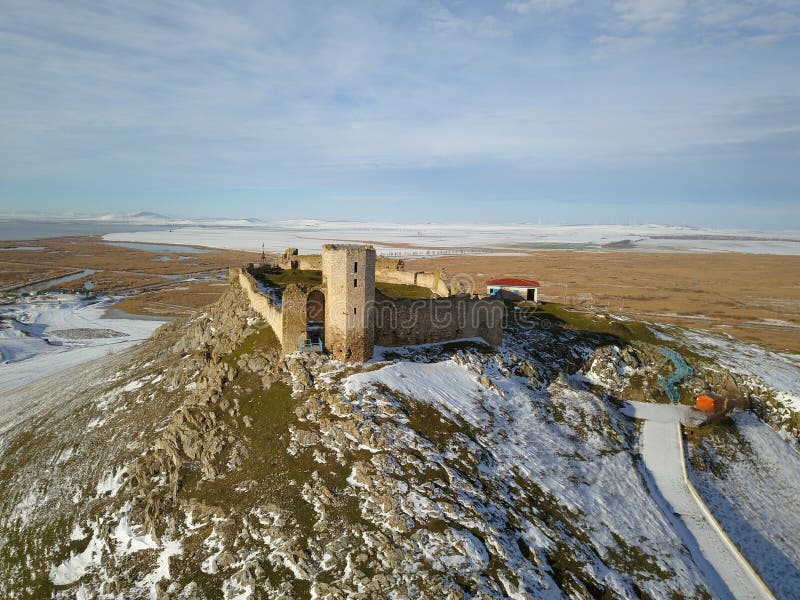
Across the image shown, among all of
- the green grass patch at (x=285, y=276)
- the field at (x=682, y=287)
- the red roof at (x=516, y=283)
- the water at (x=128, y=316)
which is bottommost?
the water at (x=128, y=316)

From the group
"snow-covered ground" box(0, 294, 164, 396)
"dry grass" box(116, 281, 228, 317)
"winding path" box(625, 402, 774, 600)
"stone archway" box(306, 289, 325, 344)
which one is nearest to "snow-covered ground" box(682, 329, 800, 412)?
"winding path" box(625, 402, 774, 600)

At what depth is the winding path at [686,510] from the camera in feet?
62.8

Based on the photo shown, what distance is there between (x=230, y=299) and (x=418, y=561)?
3148 centimetres

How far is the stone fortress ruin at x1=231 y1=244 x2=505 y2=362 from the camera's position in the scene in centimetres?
2647

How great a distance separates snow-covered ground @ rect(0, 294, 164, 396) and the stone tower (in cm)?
3274

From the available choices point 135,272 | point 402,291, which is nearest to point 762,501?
point 402,291

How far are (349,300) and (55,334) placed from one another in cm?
5131

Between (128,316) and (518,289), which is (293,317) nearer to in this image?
(518,289)

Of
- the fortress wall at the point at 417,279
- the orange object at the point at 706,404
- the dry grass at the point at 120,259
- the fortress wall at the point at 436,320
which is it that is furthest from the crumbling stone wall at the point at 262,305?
the dry grass at the point at 120,259

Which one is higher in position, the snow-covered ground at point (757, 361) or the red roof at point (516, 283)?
the red roof at point (516, 283)

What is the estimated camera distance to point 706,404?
33094 mm

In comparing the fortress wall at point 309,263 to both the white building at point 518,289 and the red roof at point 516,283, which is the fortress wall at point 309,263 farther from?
the red roof at point 516,283

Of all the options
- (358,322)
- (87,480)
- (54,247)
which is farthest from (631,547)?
(54,247)

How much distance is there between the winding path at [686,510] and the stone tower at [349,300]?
17220 millimetres
